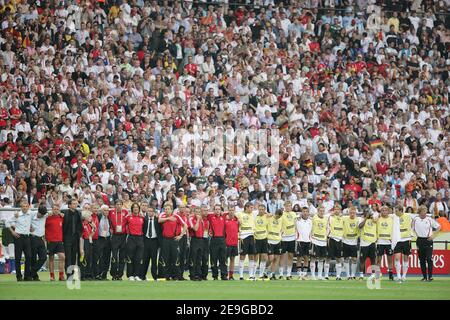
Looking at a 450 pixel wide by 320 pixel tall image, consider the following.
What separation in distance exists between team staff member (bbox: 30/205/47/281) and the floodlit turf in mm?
424

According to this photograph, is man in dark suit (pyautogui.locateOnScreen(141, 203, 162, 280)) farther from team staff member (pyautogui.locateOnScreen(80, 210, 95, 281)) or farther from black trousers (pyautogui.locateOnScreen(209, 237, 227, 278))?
black trousers (pyautogui.locateOnScreen(209, 237, 227, 278))

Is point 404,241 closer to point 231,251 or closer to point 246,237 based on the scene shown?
point 246,237

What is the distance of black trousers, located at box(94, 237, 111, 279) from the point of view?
28.4m

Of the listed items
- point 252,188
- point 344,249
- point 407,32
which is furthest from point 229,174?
point 407,32

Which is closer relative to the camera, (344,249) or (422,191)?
(344,249)

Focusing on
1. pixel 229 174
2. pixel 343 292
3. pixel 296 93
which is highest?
pixel 296 93

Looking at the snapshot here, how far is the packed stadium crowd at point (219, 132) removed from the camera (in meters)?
28.8

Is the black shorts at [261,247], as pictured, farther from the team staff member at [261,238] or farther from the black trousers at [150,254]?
the black trousers at [150,254]

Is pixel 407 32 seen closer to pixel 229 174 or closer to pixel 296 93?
pixel 296 93

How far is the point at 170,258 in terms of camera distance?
2841 cm

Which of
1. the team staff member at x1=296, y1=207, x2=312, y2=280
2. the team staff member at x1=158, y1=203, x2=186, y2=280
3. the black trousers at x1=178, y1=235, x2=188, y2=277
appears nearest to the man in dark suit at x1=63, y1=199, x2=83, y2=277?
the team staff member at x1=158, y1=203, x2=186, y2=280

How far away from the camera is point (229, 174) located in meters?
34.9

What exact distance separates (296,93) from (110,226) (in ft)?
42.7
